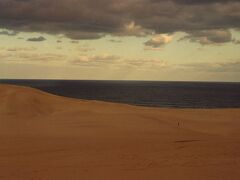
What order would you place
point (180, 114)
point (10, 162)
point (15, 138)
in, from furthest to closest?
point (180, 114), point (15, 138), point (10, 162)

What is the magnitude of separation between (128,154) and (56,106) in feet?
33.9

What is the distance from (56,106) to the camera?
21062 mm

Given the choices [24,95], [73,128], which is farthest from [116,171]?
[24,95]

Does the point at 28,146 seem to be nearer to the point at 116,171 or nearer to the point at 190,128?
the point at 116,171

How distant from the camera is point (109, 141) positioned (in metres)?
13.8

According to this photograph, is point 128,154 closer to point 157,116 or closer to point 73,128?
point 73,128

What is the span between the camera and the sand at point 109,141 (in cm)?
970

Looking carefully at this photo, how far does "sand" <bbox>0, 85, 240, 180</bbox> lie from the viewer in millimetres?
9703

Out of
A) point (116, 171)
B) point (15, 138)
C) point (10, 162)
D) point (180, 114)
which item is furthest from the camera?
point (180, 114)

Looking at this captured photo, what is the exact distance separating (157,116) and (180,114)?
1923mm

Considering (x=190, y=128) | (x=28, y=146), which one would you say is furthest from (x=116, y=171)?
(x=190, y=128)

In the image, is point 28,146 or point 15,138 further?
point 15,138

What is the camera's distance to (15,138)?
14.1 metres

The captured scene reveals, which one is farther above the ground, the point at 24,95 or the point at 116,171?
the point at 24,95
